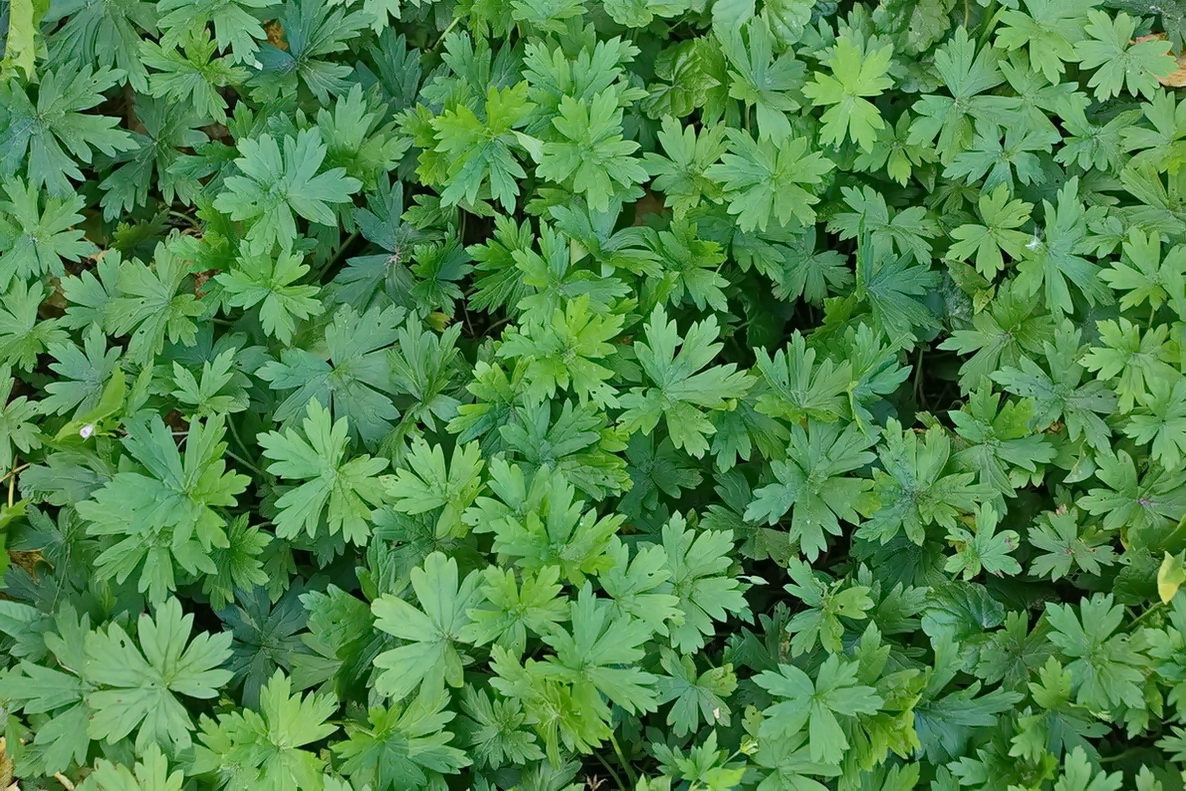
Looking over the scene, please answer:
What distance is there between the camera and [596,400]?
2.67 meters

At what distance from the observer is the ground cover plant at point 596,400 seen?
252 centimetres

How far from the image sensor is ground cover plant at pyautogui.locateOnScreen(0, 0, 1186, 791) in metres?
2.52

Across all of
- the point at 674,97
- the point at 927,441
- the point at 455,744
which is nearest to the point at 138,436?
the point at 455,744

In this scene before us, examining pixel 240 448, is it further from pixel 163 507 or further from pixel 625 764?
pixel 625 764

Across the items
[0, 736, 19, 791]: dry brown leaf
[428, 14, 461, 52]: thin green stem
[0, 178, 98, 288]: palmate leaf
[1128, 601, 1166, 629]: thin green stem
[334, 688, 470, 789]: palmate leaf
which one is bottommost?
[0, 736, 19, 791]: dry brown leaf

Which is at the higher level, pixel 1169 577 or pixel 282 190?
pixel 282 190

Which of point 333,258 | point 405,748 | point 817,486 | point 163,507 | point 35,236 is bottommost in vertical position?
point 405,748

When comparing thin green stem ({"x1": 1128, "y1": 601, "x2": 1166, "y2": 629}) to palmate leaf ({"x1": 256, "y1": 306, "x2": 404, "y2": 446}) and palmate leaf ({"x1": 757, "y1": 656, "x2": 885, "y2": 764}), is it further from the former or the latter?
palmate leaf ({"x1": 256, "y1": 306, "x2": 404, "y2": 446})

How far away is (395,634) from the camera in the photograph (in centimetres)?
245

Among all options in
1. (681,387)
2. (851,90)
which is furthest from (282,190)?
(851,90)

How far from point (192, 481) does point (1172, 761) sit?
2.84 metres

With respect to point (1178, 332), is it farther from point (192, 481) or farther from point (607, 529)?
point (192, 481)

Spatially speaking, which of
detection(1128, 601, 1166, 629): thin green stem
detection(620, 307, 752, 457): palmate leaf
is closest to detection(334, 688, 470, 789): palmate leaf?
detection(620, 307, 752, 457): palmate leaf

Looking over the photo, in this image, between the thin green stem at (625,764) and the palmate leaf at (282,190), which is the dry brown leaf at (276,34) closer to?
the palmate leaf at (282,190)
